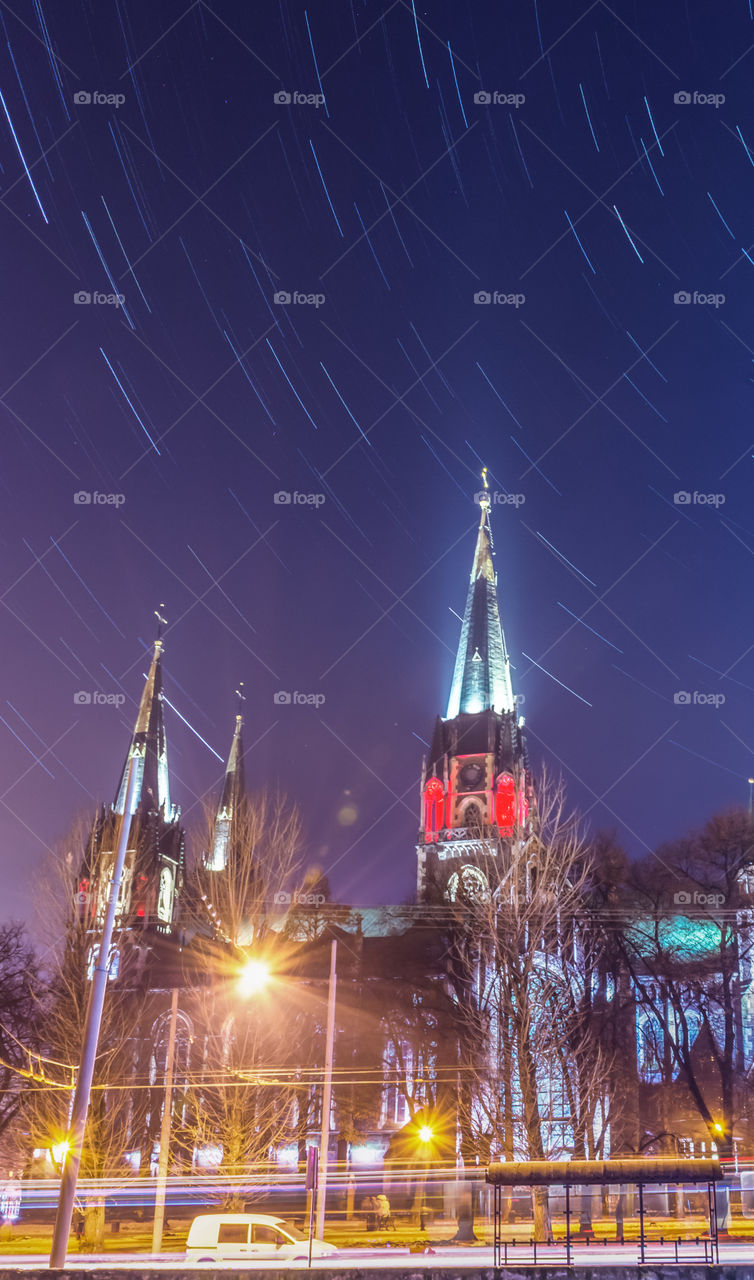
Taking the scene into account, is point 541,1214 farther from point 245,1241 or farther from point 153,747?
point 153,747

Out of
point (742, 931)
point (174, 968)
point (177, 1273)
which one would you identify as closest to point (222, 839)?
point (174, 968)

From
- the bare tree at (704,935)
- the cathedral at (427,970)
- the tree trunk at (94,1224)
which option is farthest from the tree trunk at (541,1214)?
the bare tree at (704,935)

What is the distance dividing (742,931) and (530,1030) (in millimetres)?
18852

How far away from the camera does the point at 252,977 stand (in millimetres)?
25562

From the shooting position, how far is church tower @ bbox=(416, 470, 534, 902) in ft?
268

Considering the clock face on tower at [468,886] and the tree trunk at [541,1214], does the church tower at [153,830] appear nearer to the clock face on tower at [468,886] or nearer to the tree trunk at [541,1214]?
the clock face on tower at [468,886]

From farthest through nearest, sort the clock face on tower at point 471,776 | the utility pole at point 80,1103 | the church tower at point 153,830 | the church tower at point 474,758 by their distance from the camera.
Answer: the clock face on tower at point 471,776
the church tower at point 474,758
the church tower at point 153,830
the utility pole at point 80,1103

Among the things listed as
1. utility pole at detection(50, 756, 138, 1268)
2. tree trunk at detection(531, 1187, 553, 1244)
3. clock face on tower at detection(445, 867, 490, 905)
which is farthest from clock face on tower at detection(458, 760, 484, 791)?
utility pole at detection(50, 756, 138, 1268)

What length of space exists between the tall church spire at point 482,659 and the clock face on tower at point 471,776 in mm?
4623

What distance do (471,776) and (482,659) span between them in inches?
403

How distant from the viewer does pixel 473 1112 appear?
3136cm

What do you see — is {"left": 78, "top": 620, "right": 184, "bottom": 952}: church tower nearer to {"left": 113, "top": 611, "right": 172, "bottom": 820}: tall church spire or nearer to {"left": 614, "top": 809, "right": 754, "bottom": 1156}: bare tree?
{"left": 113, "top": 611, "right": 172, "bottom": 820}: tall church spire

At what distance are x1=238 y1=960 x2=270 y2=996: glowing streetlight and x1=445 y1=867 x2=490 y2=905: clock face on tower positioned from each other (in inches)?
298

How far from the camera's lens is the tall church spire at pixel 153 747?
75.6 meters
